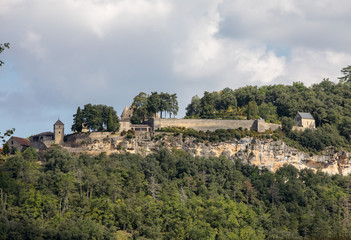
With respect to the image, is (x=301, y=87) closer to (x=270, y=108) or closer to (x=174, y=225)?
(x=270, y=108)

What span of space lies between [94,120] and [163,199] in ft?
51.0

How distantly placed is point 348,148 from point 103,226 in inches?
1673

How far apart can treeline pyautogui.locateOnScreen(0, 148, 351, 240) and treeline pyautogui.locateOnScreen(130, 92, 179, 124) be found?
26.0 feet

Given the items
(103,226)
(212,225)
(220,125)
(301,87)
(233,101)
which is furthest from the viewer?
(301,87)

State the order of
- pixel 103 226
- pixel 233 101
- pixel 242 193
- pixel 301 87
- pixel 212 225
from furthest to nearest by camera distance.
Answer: pixel 301 87 < pixel 233 101 < pixel 242 193 < pixel 212 225 < pixel 103 226

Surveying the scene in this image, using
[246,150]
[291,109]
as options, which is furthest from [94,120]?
[291,109]

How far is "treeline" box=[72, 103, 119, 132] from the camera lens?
74.5m

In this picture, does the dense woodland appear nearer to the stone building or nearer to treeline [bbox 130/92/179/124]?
treeline [bbox 130/92/179/124]

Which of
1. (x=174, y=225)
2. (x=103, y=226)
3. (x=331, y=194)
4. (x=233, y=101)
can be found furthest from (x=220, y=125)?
(x=103, y=226)

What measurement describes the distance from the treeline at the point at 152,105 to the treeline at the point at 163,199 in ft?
26.0

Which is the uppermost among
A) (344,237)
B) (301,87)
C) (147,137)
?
(301,87)

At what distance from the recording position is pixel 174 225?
202 ft

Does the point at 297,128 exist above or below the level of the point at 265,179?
above

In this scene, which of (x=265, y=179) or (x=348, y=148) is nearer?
(x=265, y=179)
